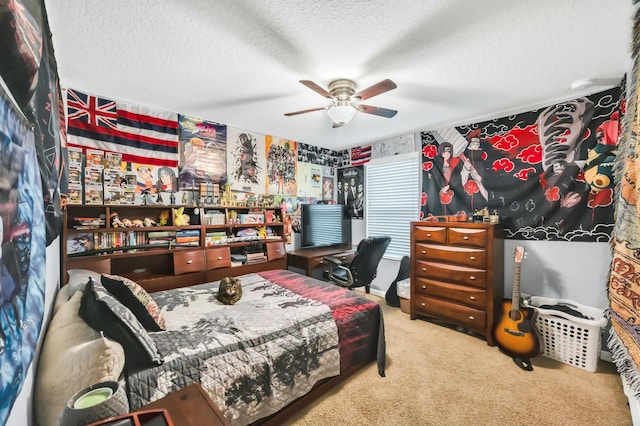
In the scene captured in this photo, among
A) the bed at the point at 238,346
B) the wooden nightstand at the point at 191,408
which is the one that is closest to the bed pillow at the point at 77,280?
the bed at the point at 238,346

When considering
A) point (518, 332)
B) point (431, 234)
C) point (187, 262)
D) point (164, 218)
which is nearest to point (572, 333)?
point (518, 332)

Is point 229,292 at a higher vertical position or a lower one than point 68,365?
lower

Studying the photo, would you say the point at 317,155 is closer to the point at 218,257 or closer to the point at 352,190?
the point at 352,190

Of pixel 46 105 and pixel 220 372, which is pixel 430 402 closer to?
pixel 220 372

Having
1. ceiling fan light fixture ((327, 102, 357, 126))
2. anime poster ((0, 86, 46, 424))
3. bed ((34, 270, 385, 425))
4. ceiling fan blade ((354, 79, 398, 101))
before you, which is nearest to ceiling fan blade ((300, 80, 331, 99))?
ceiling fan light fixture ((327, 102, 357, 126))

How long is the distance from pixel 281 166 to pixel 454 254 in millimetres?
2638

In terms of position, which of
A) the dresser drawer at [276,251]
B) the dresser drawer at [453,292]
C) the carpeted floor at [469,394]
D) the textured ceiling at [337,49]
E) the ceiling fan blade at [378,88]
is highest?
the textured ceiling at [337,49]

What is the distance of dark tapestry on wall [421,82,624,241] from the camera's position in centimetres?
227

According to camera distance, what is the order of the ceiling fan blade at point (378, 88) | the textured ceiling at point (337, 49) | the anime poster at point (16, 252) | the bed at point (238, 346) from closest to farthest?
1. the anime poster at point (16, 252)
2. the bed at point (238, 346)
3. the textured ceiling at point (337, 49)
4. the ceiling fan blade at point (378, 88)

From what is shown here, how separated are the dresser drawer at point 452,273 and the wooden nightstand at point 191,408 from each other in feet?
8.26

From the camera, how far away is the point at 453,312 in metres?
2.70

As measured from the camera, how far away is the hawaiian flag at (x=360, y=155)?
4.17m

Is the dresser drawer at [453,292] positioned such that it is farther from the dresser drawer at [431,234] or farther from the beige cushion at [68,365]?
the beige cushion at [68,365]

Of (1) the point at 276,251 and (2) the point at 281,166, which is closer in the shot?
(1) the point at 276,251
